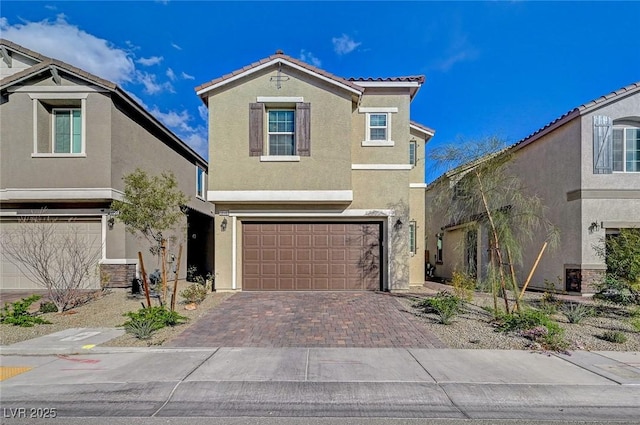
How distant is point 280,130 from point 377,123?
11.5 feet

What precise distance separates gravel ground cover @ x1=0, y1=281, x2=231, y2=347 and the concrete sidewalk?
64 centimetres

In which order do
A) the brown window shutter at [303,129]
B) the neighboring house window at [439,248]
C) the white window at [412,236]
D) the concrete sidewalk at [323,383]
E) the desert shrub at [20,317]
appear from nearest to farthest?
the concrete sidewalk at [323,383]
the desert shrub at [20,317]
the brown window shutter at [303,129]
the white window at [412,236]
the neighboring house window at [439,248]

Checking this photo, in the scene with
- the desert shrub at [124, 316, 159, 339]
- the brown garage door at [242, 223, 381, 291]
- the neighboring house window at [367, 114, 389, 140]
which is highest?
the neighboring house window at [367, 114, 389, 140]

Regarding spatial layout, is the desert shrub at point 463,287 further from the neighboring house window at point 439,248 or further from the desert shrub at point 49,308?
the desert shrub at point 49,308

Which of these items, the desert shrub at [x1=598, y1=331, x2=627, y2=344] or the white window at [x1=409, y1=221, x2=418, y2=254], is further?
the white window at [x1=409, y1=221, x2=418, y2=254]

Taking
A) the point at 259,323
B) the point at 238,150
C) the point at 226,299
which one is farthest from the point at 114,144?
the point at 259,323

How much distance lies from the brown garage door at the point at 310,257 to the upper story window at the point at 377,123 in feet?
10.3

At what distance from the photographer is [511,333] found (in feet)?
22.5

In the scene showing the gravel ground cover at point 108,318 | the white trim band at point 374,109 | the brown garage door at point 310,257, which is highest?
the white trim band at point 374,109

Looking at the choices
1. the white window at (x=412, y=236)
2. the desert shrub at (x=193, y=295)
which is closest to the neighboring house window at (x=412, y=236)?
the white window at (x=412, y=236)

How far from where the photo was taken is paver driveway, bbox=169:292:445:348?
6.42 m

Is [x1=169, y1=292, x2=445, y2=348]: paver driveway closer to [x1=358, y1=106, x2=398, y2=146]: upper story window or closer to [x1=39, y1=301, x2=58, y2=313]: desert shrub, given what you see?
[x1=39, y1=301, x2=58, y2=313]: desert shrub

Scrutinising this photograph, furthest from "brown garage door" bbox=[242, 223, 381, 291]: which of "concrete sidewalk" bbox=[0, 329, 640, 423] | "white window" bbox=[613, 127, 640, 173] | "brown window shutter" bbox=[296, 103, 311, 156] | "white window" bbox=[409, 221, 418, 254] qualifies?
"white window" bbox=[613, 127, 640, 173]

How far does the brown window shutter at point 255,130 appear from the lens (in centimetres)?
1131
